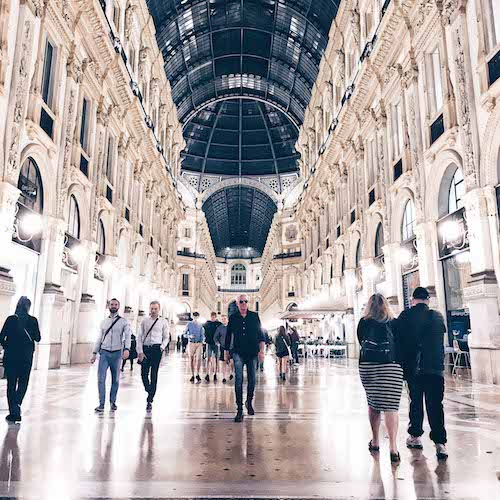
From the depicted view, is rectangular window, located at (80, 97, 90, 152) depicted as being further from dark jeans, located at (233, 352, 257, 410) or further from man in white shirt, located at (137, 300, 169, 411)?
dark jeans, located at (233, 352, 257, 410)

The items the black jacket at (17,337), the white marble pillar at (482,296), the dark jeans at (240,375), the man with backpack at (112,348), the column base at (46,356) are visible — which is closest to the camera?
the black jacket at (17,337)

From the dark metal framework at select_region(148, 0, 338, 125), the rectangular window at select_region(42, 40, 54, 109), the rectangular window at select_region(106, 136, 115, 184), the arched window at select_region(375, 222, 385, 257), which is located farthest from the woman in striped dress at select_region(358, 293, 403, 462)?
the dark metal framework at select_region(148, 0, 338, 125)

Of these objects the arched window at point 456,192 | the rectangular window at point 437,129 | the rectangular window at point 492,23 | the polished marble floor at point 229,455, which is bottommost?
the polished marble floor at point 229,455

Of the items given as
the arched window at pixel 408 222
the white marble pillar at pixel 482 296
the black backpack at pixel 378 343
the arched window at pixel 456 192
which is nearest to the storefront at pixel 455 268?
the arched window at pixel 456 192

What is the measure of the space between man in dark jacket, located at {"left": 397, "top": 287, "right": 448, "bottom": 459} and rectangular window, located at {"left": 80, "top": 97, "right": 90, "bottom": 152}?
694 inches

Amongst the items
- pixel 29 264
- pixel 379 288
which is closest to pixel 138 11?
pixel 29 264

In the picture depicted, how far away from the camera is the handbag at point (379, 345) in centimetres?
459

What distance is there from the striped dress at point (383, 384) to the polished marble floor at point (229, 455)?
0.49 metres

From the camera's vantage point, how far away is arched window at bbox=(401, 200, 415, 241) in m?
17.7

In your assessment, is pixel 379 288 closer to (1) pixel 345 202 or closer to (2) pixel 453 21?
(1) pixel 345 202

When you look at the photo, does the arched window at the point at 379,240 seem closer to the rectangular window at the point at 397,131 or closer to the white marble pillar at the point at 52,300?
the rectangular window at the point at 397,131

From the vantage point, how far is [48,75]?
52.0 ft

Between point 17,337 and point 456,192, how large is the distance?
1290 cm

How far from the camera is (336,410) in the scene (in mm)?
7336
